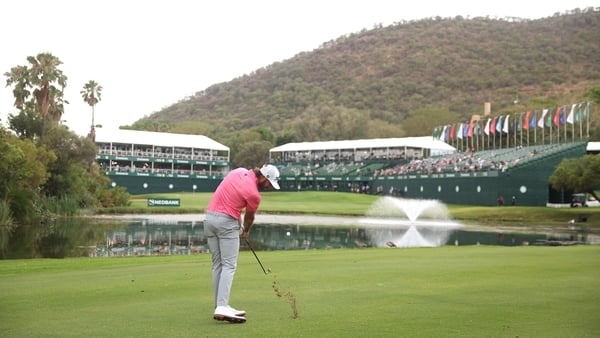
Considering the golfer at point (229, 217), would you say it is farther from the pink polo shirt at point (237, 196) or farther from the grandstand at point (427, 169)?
the grandstand at point (427, 169)

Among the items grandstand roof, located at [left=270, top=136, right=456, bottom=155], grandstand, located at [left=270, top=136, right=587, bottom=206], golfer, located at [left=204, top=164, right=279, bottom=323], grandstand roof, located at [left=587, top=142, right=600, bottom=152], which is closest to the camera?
golfer, located at [left=204, top=164, right=279, bottom=323]

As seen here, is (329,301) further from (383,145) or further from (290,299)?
(383,145)

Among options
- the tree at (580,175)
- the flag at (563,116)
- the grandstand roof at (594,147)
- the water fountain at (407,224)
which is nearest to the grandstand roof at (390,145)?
the grandstand roof at (594,147)

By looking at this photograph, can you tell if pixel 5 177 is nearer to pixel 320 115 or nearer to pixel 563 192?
pixel 563 192

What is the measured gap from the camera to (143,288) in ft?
46.8

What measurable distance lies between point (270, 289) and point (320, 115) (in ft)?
460

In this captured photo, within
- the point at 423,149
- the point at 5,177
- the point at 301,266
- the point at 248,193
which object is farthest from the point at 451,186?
the point at 248,193

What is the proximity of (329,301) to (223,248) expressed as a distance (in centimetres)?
239

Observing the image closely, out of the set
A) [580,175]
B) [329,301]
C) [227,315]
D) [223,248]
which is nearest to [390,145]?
[580,175]

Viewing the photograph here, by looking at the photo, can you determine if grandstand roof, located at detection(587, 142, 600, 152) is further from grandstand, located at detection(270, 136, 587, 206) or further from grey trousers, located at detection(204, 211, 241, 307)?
grey trousers, located at detection(204, 211, 241, 307)

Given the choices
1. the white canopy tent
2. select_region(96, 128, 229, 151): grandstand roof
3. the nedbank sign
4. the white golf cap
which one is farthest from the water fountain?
select_region(96, 128, 229, 151): grandstand roof

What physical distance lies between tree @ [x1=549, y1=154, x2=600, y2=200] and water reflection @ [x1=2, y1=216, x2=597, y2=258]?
1814cm

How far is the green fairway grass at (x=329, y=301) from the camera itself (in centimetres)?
986

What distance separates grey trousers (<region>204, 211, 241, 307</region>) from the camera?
1048 cm
